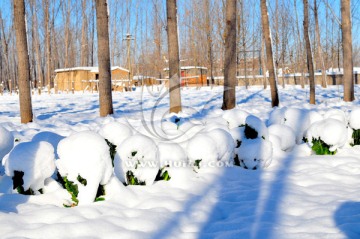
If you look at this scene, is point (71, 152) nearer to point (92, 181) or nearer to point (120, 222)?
point (92, 181)

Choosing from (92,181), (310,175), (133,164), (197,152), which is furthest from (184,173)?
(310,175)

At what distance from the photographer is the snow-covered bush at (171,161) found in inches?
142

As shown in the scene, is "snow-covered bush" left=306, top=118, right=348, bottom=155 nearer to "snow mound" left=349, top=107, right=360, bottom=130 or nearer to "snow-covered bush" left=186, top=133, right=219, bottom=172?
"snow mound" left=349, top=107, right=360, bottom=130

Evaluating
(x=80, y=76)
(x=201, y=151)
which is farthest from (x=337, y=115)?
(x=80, y=76)

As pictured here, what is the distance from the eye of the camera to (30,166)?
2.93 meters

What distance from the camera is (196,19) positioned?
30.0 metres

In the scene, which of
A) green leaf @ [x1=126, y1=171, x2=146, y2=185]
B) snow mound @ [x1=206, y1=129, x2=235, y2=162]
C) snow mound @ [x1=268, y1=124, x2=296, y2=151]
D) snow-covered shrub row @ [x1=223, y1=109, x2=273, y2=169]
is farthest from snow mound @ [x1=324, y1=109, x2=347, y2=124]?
green leaf @ [x1=126, y1=171, x2=146, y2=185]

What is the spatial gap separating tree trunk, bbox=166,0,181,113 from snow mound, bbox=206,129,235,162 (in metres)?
5.11

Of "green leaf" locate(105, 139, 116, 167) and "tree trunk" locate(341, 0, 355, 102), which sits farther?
"tree trunk" locate(341, 0, 355, 102)

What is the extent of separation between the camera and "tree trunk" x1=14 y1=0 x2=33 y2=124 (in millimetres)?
8055

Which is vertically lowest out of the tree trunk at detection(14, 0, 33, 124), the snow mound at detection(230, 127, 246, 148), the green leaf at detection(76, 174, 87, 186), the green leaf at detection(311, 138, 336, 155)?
the green leaf at detection(311, 138, 336, 155)

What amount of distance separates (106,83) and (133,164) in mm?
5979

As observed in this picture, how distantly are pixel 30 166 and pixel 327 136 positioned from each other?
12.6 feet

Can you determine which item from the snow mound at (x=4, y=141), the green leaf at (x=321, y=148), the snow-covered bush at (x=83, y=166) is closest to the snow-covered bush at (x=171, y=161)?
the snow-covered bush at (x=83, y=166)
